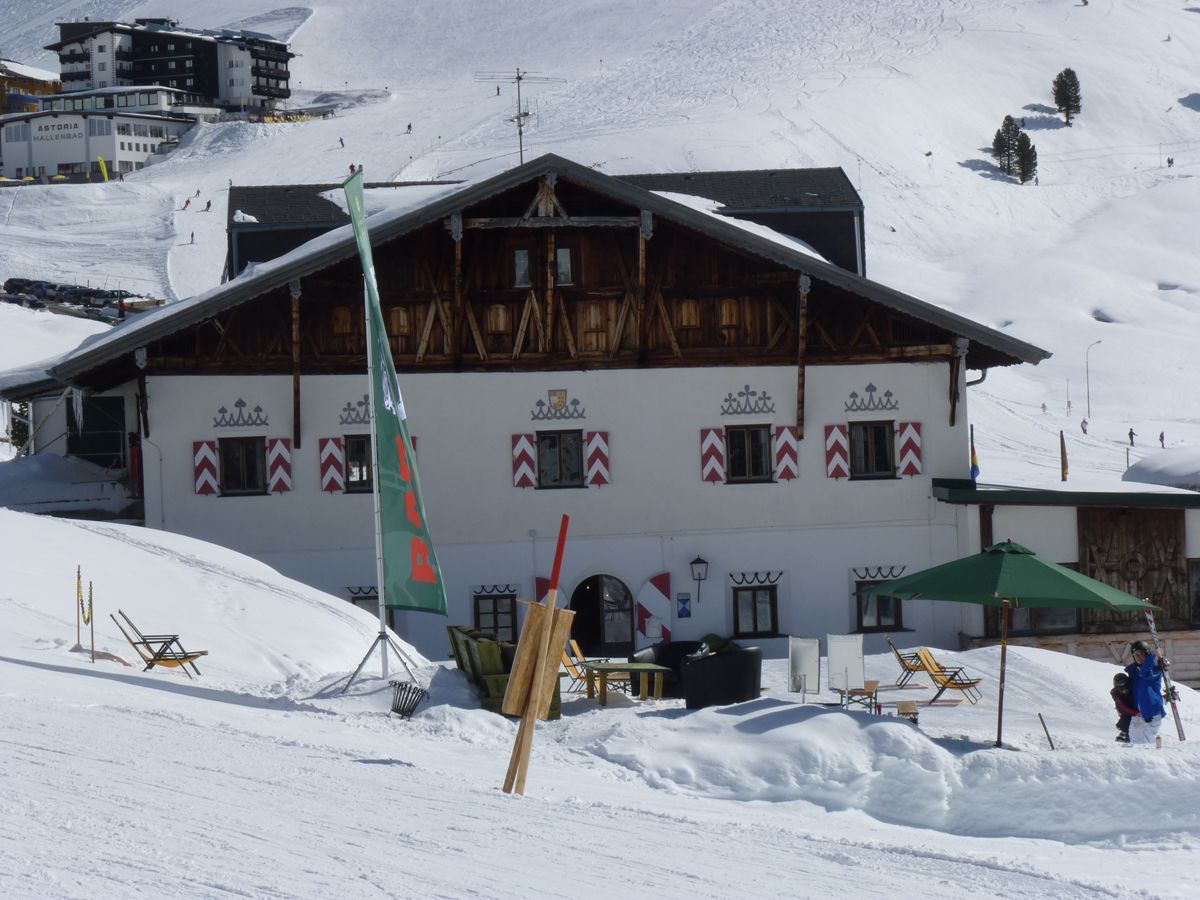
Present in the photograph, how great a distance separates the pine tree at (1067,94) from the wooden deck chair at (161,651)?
122 meters

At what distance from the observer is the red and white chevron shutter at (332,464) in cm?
2445

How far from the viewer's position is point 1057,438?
6047cm

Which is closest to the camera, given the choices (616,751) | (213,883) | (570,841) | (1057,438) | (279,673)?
(213,883)

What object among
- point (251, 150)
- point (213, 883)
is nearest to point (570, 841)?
point (213, 883)

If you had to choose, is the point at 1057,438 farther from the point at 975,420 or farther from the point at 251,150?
the point at 251,150

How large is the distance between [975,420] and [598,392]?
130 ft

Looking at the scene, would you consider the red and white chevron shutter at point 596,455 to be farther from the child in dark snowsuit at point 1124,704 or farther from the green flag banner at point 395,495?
the child in dark snowsuit at point 1124,704

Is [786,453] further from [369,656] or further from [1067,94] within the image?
[1067,94]

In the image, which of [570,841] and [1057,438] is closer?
[570,841]

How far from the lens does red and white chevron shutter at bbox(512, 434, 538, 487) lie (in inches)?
974

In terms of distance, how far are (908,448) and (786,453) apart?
6.05 feet

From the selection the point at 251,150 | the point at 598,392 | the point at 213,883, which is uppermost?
the point at 251,150

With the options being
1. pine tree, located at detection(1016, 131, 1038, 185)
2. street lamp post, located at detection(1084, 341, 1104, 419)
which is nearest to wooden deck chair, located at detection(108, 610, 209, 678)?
street lamp post, located at detection(1084, 341, 1104, 419)

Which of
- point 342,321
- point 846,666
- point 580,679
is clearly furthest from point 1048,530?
point 342,321
